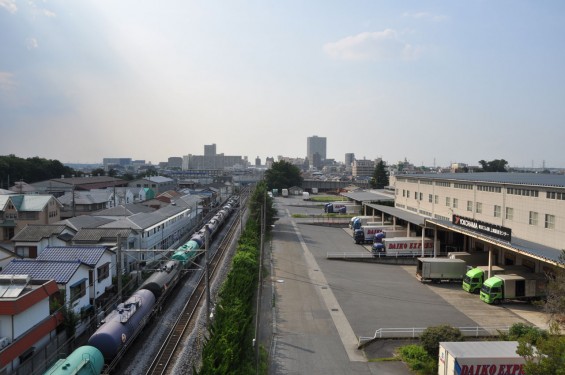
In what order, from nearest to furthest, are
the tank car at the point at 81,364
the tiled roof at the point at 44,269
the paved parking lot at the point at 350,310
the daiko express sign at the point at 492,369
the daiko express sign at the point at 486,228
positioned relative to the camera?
the tank car at the point at 81,364 < the daiko express sign at the point at 492,369 < the paved parking lot at the point at 350,310 < the tiled roof at the point at 44,269 < the daiko express sign at the point at 486,228

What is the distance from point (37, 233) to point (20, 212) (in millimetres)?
15521

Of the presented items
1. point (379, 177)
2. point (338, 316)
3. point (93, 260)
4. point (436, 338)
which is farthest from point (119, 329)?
point (379, 177)

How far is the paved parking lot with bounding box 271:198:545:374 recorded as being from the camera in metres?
20.6

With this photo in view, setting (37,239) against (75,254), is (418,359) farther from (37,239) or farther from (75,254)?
(37,239)

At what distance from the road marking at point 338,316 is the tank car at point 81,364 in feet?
35.5

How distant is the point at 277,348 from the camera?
844 inches

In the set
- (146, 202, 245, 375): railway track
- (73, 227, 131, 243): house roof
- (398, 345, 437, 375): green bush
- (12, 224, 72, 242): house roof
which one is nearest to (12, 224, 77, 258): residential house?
(12, 224, 72, 242): house roof

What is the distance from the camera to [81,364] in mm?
16219

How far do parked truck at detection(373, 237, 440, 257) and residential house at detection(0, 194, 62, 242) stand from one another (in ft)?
120

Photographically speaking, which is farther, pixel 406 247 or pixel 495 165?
pixel 495 165

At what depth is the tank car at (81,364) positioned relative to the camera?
1564 cm

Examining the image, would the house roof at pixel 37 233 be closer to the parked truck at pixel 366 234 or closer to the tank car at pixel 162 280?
the tank car at pixel 162 280

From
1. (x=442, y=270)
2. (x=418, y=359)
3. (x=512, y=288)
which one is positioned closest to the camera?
(x=418, y=359)

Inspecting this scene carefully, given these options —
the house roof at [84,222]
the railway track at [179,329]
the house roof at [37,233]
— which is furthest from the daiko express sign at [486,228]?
the house roof at [37,233]
